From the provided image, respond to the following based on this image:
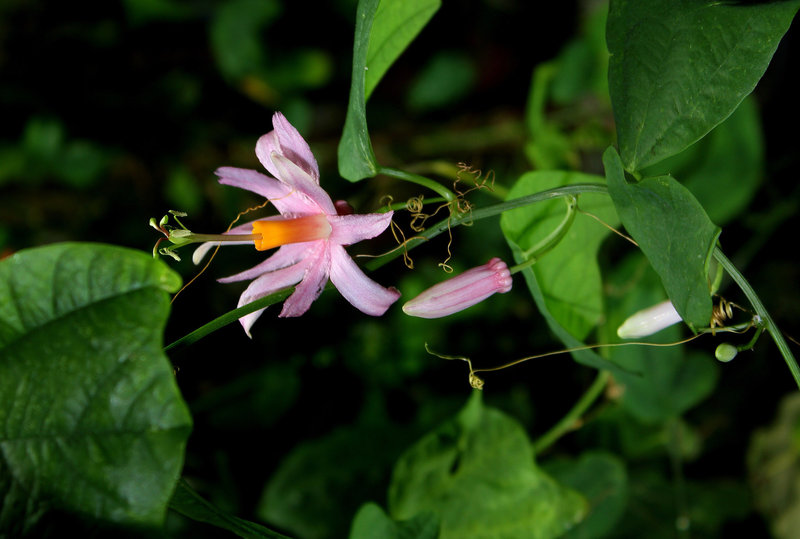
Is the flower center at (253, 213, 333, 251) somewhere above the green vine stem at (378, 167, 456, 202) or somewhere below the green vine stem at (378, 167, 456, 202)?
below

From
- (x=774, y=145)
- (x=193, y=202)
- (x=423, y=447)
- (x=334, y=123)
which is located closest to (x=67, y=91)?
(x=193, y=202)

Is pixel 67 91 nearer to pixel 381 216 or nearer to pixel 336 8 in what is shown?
pixel 336 8

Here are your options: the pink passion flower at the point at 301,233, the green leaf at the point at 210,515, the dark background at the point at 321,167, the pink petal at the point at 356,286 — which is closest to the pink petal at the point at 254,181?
the pink passion flower at the point at 301,233

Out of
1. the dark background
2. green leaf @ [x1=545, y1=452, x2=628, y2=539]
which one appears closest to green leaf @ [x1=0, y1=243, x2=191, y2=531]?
the dark background

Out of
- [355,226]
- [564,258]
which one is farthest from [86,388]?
[564,258]

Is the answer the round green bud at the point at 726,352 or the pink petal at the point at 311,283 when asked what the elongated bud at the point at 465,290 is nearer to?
the pink petal at the point at 311,283

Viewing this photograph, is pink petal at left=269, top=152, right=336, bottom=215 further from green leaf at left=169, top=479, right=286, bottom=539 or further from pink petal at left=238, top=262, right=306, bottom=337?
green leaf at left=169, top=479, right=286, bottom=539
